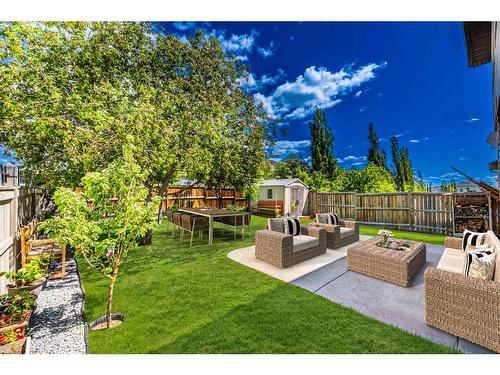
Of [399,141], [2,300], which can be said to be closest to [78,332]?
[2,300]

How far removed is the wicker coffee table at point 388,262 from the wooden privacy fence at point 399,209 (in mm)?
5319

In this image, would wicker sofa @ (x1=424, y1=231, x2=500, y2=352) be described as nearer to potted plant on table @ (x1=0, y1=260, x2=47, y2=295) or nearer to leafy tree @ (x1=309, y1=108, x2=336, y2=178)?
potted plant on table @ (x1=0, y1=260, x2=47, y2=295)

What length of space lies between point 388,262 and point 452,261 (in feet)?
3.29

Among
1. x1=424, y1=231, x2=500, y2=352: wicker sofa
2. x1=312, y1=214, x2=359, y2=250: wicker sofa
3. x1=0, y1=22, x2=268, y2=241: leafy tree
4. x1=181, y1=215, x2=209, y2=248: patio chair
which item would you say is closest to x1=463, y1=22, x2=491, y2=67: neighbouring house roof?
x1=312, y1=214, x2=359, y2=250: wicker sofa

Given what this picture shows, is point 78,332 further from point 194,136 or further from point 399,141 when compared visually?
point 399,141

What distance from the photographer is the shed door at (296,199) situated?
1358 centimetres

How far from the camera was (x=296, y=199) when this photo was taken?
45.4 feet

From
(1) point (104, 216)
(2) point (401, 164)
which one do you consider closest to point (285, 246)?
(1) point (104, 216)

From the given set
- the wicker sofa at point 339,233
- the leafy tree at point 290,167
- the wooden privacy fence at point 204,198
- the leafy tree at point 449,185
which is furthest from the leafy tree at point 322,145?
the wicker sofa at point 339,233

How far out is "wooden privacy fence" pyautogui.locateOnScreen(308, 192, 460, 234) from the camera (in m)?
7.99

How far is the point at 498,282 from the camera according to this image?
79.3 inches

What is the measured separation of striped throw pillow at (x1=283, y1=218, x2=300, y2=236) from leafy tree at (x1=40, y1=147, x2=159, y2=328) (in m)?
3.28

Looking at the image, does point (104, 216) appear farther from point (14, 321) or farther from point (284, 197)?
point (284, 197)
